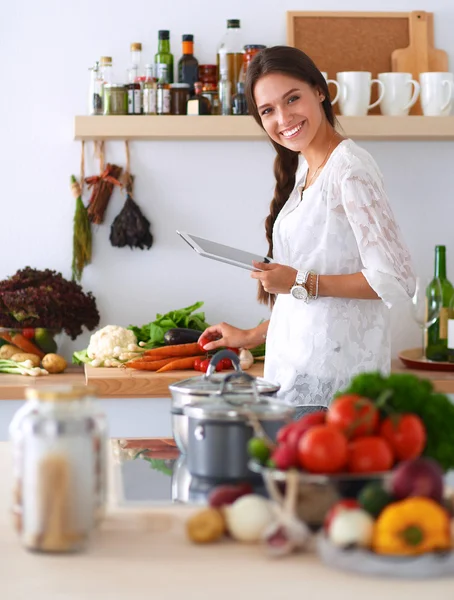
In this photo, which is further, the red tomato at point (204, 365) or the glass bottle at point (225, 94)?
the glass bottle at point (225, 94)

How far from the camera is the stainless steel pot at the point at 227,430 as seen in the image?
132 centimetres

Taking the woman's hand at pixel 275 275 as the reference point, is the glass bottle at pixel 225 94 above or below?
above

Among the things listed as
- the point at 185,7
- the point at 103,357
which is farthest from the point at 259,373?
the point at 185,7

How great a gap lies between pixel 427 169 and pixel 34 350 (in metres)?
1.58

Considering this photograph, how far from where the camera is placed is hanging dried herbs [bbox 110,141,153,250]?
11.0ft

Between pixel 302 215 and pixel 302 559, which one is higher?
pixel 302 215

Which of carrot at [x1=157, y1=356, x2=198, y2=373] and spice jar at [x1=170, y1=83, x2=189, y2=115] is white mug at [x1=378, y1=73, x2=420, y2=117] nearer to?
spice jar at [x1=170, y1=83, x2=189, y2=115]

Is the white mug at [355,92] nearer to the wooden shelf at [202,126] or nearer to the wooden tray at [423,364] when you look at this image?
the wooden shelf at [202,126]

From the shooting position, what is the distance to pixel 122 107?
3275mm

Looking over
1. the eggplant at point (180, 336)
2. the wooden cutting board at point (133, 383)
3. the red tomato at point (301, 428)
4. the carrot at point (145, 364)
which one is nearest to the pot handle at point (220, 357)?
the red tomato at point (301, 428)

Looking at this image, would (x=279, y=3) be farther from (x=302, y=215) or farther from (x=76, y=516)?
(x=76, y=516)

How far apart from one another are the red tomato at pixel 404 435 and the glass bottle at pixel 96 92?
2357 mm

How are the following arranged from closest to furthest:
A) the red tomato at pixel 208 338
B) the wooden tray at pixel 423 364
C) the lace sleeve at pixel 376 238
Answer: the lace sleeve at pixel 376 238, the red tomato at pixel 208 338, the wooden tray at pixel 423 364

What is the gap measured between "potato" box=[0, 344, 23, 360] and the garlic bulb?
2150 mm
